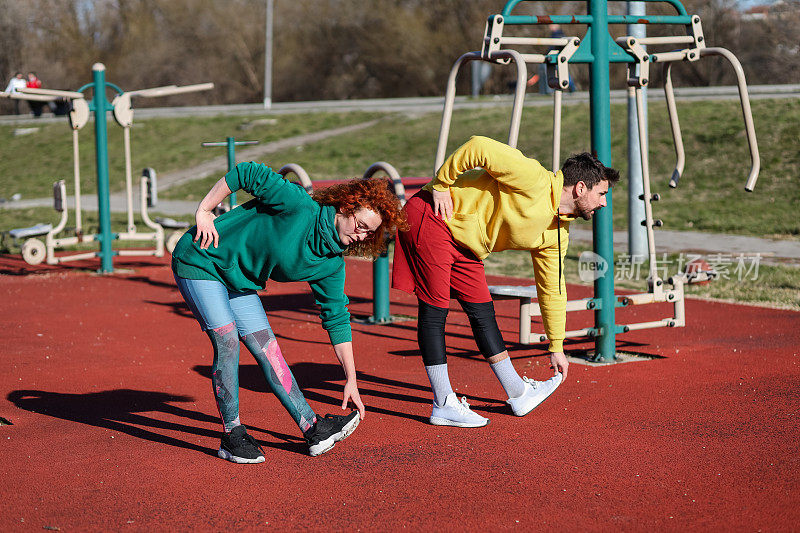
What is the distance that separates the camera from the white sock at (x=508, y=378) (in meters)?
4.99

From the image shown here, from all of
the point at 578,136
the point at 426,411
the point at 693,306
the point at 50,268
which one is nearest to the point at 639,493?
the point at 426,411

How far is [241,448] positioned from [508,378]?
4.85 feet

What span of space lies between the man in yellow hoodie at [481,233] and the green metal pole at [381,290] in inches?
121

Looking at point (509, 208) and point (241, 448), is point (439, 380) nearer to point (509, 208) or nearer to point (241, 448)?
point (509, 208)

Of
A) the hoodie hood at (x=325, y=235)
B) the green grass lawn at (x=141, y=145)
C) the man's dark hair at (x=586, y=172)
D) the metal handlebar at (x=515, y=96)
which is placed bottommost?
the green grass lawn at (x=141, y=145)

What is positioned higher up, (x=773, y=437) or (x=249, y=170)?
(x=249, y=170)

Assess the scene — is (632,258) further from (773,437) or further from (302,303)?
(773,437)

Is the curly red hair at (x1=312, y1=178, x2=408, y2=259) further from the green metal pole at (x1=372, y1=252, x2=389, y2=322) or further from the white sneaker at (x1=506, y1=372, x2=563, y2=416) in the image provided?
the green metal pole at (x1=372, y1=252, x2=389, y2=322)

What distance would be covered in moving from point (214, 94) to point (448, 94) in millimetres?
41686

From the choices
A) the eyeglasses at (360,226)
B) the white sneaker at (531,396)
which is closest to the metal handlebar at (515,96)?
the white sneaker at (531,396)

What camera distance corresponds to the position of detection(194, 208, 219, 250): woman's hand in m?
3.96

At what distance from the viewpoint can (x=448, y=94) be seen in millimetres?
5863

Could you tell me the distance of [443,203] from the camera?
4664mm

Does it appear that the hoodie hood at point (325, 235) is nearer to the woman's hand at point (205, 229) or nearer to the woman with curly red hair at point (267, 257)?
the woman with curly red hair at point (267, 257)
